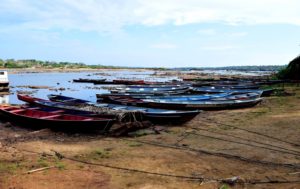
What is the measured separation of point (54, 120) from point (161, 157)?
549 cm

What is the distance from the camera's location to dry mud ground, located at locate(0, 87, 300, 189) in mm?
7715

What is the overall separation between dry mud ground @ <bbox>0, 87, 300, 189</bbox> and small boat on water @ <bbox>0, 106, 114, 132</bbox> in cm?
44

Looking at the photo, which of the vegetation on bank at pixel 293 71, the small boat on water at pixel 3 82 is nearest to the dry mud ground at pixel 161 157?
the small boat on water at pixel 3 82

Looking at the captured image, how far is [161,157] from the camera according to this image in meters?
9.69

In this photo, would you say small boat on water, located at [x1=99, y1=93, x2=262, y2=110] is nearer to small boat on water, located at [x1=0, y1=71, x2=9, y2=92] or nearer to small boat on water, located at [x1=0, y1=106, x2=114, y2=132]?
small boat on water, located at [x1=0, y1=106, x2=114, y2=132]

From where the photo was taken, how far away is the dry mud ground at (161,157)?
771 centimetres

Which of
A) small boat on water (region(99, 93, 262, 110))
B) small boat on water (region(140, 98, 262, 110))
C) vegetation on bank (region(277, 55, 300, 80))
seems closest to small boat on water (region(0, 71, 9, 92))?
small boat on water (region(99, 93, 262, 110))

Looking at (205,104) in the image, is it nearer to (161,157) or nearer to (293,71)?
(161,157)

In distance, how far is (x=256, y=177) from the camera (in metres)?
7.91

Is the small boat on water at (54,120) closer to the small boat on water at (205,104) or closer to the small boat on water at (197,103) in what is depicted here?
the small boat on water at (197,103)

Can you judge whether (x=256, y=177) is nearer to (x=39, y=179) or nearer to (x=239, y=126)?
(x=39, y=179)

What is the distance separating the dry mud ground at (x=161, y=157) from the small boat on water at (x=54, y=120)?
0.44m

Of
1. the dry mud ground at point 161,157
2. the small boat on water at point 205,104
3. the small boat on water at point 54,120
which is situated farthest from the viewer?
the small boat on water at point 205,104

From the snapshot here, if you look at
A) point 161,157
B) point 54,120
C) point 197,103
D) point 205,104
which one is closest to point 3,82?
point 197,103
